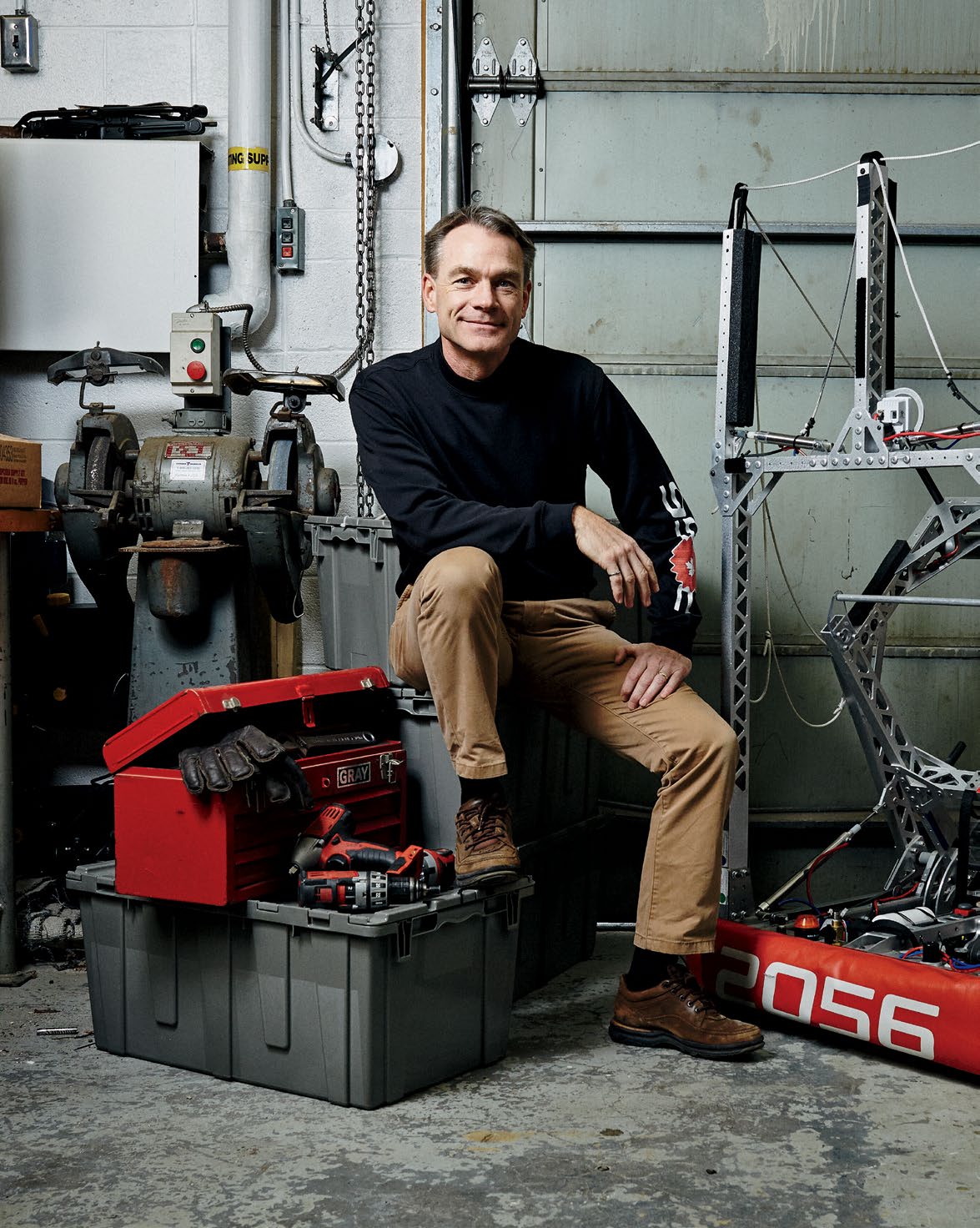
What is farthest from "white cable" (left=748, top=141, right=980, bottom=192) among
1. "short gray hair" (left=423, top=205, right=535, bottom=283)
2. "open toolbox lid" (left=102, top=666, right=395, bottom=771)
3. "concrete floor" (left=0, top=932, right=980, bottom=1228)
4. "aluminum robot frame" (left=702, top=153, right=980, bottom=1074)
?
"concrete floor" (left=0, top=932, right=980, bottom=1228)

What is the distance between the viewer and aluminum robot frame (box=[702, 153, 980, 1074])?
245cm

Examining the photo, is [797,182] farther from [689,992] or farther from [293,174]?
[689,992]

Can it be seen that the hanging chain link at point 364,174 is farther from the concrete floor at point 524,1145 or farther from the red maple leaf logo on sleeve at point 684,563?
the concrete floor at point 524,1145

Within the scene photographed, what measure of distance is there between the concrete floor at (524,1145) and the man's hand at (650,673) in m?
0.67

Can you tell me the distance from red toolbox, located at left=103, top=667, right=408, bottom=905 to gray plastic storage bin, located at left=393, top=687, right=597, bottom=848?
0.09 meters

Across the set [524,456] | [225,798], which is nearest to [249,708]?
[225,798]

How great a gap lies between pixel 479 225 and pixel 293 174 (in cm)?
115

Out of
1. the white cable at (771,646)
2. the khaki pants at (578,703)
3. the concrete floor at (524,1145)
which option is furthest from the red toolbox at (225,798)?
the white cable at (771,646)

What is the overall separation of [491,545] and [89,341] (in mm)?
1626

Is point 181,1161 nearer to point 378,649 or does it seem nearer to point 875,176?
point 378,649

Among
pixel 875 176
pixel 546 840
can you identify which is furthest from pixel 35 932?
pixel 875 176

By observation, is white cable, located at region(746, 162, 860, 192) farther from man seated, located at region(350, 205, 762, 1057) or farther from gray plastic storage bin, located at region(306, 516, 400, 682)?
gray plastic storage bin, located at region(306, 516, 400, 682)

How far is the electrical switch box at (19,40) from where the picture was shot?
3.45m

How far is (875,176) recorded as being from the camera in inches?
106
